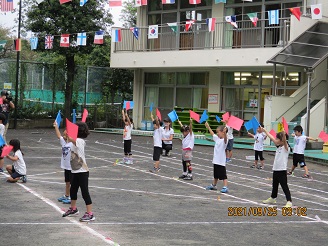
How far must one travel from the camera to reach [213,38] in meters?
32.1

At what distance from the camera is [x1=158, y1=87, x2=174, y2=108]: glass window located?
36.2 m

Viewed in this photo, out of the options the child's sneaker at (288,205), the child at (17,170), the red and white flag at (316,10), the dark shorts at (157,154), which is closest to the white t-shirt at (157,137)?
the dark shorts at (157,154)

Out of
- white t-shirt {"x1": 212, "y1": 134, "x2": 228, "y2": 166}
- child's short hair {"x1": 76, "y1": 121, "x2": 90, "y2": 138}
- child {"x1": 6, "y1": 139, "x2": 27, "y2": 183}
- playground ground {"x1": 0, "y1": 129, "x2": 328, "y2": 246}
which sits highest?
child's short hair {"x1": 76, "y1": 121, "x2": 90, "y2": 138}

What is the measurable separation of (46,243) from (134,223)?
2.00 metres

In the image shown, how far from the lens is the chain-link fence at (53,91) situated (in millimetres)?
34969

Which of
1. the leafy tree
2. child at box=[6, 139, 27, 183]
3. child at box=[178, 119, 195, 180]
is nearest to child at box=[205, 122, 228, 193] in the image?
child at box=[178, 119, 195, 180]

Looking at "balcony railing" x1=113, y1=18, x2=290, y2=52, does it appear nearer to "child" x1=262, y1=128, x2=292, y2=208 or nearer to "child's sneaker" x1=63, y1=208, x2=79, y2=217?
"child" x1=262, y1=128, x2=292, y2=208

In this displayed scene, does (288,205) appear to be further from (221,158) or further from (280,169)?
(221,158)

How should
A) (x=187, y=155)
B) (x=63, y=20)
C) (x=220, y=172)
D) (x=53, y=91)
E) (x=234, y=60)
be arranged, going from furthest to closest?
(x=53, y=91), (x=63, y=20), (x=234, y=60), (x=187, y=155), (x=220, y=172)

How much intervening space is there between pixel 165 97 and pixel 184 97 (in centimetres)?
151

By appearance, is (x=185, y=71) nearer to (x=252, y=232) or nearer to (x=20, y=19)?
(x=20, y=19)

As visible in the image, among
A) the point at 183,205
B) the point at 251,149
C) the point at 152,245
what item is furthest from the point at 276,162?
the point at 251,149

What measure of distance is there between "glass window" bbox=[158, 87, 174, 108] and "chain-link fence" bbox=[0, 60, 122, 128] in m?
2.98

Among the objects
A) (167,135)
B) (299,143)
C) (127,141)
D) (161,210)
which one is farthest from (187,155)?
(161,210)
